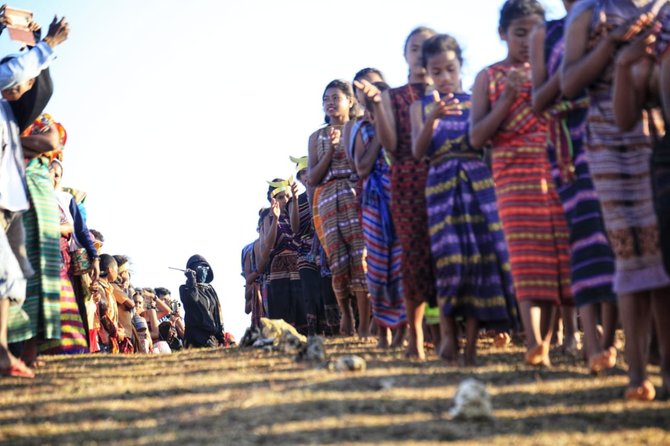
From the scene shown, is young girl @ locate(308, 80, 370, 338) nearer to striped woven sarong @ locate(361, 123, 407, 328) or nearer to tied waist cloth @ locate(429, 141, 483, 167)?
striped woven sarong @ locate(361, 123, 407, 328)

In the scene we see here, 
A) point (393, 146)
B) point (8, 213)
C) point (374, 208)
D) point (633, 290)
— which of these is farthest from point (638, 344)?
point (8, 213)

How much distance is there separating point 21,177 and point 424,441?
14.2 ft

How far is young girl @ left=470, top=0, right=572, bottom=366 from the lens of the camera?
263 inches

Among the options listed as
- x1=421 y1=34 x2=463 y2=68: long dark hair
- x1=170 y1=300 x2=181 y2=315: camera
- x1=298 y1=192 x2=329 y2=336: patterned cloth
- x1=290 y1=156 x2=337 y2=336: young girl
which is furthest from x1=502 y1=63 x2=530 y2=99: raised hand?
x1=170 y1=300 x2=181 y2=315: camera

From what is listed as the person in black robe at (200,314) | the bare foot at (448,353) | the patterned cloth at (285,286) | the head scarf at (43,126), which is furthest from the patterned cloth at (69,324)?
the person in black robe at (200,314)

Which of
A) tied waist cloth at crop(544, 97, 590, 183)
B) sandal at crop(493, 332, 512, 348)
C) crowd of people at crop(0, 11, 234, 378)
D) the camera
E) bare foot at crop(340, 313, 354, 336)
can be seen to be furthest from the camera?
the camera

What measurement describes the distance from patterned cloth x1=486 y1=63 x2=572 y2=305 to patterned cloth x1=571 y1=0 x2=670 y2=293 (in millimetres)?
1184

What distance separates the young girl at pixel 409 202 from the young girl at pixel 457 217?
285mm

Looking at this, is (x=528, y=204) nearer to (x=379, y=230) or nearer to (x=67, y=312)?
(x=379, y=230)

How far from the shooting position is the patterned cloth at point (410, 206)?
7.56 metres

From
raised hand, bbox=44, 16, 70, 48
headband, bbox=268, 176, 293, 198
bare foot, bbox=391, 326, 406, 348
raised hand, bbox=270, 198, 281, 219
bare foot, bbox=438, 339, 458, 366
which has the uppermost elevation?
raised hand, bbox=44, 16, 70, 48

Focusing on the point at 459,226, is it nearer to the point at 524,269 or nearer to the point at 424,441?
the point at 524,269

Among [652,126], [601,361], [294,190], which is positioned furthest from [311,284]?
[652,126]

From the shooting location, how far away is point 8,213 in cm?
771
